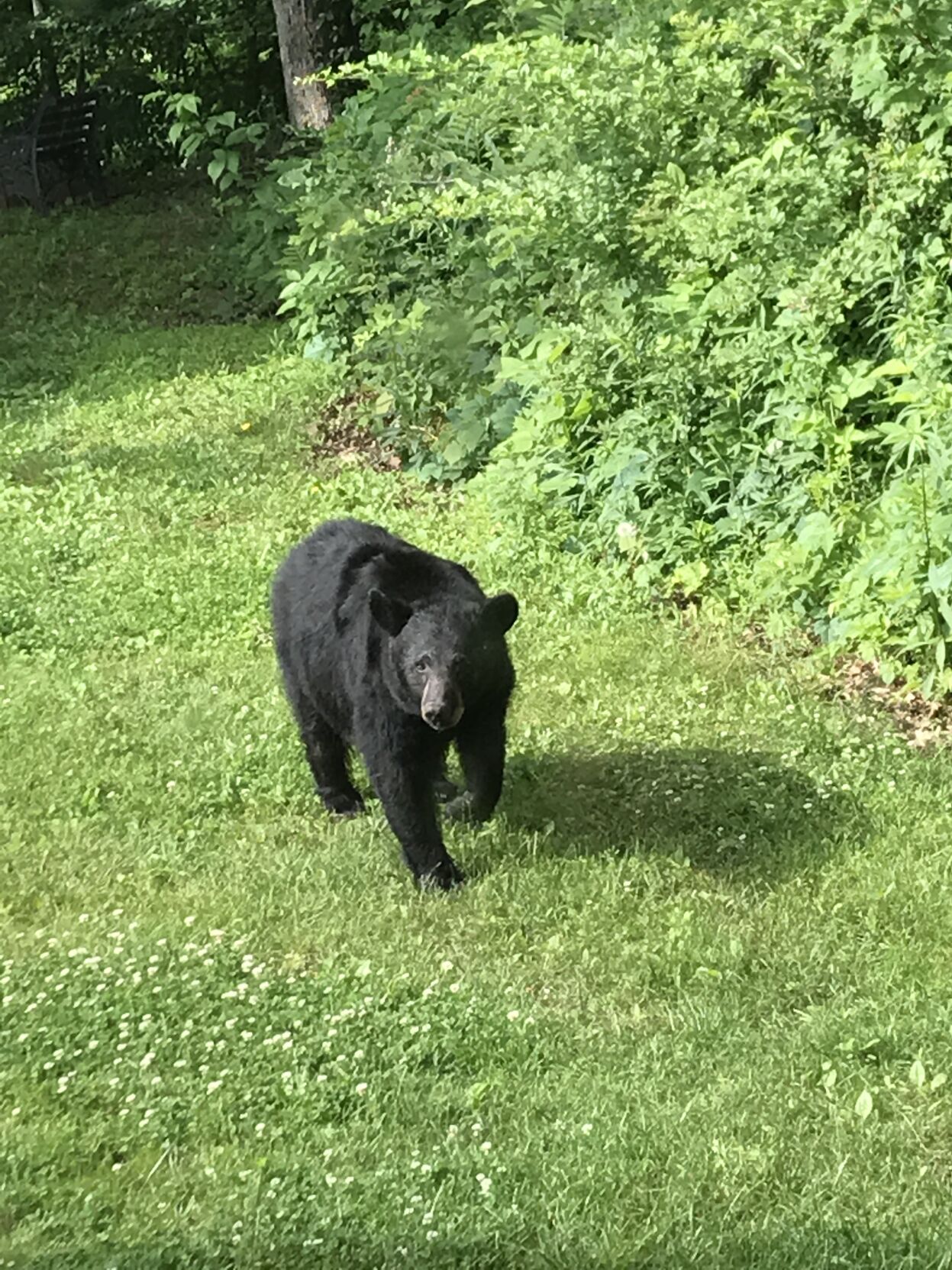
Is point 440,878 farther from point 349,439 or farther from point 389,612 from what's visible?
point 349,439

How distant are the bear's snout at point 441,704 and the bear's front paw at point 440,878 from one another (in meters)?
0.59

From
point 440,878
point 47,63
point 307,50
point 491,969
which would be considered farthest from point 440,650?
point 47,63

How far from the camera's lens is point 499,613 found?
16.5 feet

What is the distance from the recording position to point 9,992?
4.45m

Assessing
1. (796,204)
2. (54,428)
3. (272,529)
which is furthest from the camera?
(54,428)

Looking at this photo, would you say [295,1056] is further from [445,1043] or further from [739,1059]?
[739,1059]

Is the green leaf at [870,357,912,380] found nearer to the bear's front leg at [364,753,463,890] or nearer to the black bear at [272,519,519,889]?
the black bear at [272,519,519,889]

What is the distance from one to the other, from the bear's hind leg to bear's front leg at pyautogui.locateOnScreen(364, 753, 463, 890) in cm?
75

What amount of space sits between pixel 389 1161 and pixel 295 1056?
557 mm

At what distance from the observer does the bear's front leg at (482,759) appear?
5.19 metres

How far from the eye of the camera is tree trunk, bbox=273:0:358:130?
14.5 metres

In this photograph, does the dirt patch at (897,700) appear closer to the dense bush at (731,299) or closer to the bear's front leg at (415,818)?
the dense bush at (731,299)

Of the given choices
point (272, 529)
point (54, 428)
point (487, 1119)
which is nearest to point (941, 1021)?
point (487, 1119)

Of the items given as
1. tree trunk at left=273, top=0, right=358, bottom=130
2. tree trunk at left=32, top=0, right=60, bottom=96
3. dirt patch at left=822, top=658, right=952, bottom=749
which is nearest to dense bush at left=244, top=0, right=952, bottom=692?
dirt patch at left=822, top=658, right=952, bottom=749
